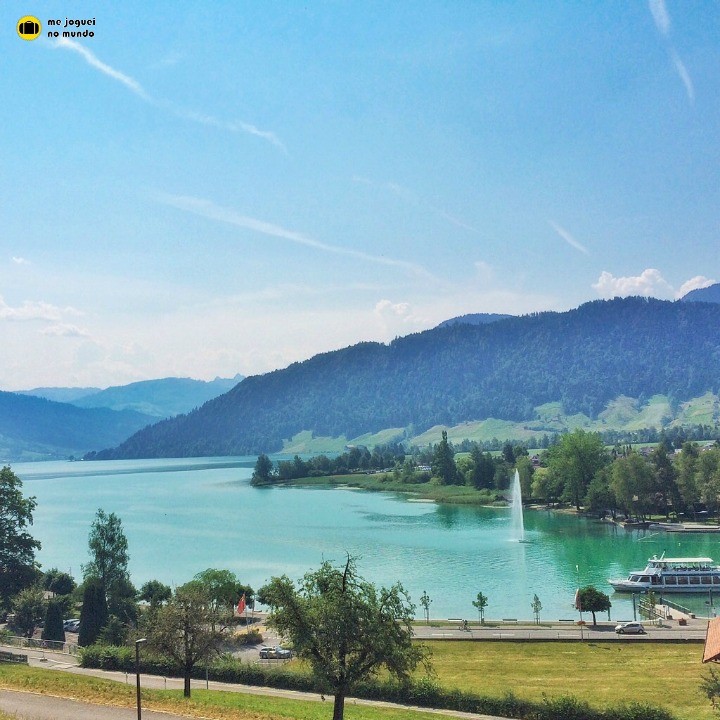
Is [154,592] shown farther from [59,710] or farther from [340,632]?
[340,632]

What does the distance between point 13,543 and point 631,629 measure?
53.1 m

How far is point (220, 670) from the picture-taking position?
38.4m

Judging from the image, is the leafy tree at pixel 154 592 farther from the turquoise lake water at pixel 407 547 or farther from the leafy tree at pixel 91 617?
the turquoise lake water at pixel 407 547

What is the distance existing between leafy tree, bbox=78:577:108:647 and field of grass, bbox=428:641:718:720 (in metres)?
25.0

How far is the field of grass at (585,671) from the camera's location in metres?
33.7

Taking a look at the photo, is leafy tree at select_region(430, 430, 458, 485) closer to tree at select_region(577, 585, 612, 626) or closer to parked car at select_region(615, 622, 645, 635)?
tree at select_region(577, 585, 612, 626)

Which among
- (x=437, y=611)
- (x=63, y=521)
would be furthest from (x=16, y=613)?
(x=63, y=521)

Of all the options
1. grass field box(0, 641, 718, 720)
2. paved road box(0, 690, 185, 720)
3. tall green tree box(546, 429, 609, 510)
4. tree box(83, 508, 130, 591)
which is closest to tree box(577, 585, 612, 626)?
grass field box(0, 641, 718, 720)

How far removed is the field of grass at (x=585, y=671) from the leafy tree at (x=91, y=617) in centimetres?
2499

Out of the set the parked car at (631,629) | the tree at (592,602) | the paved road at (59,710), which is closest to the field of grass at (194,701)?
the paved road at (59,710)

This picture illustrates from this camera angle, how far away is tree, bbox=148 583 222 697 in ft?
114

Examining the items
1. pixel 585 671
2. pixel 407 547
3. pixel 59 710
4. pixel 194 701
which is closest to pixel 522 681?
pixel 585 671

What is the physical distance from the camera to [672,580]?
70375 mm

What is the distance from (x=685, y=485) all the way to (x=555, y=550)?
37.8 m
